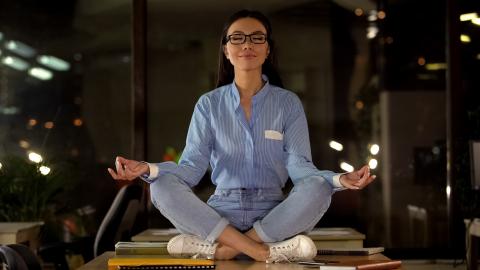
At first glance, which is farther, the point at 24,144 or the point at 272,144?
the point at 24,144

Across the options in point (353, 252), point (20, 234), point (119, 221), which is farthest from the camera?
point (20, 234)

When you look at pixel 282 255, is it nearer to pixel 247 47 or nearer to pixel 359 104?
pixel 247 47

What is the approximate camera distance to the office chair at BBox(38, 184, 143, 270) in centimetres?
475

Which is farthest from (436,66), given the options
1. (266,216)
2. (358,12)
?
(266,216)

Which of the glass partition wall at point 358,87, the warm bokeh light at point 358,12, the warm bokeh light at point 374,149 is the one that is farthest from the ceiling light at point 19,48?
the warm bokeh light at point 374,149

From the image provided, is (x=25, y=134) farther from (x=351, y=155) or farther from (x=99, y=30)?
(x=351, y=155)

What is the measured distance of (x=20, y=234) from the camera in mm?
5031

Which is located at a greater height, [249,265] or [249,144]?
[249,144]

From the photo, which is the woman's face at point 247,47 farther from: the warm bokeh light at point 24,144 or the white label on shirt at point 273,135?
the warm bokeh light at point 24,144

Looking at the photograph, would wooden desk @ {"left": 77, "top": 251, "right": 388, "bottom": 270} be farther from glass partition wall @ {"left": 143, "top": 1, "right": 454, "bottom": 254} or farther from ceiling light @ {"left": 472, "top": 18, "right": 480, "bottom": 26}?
ceiling light @ {"left": 472, "top": 18, "right": 480, "bottom": 26}

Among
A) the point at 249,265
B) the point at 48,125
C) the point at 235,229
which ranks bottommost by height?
the point at 249,265

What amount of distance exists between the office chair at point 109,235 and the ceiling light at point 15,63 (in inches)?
70.2

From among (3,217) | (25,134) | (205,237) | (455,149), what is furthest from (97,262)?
(455,149)

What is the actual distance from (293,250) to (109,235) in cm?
169
